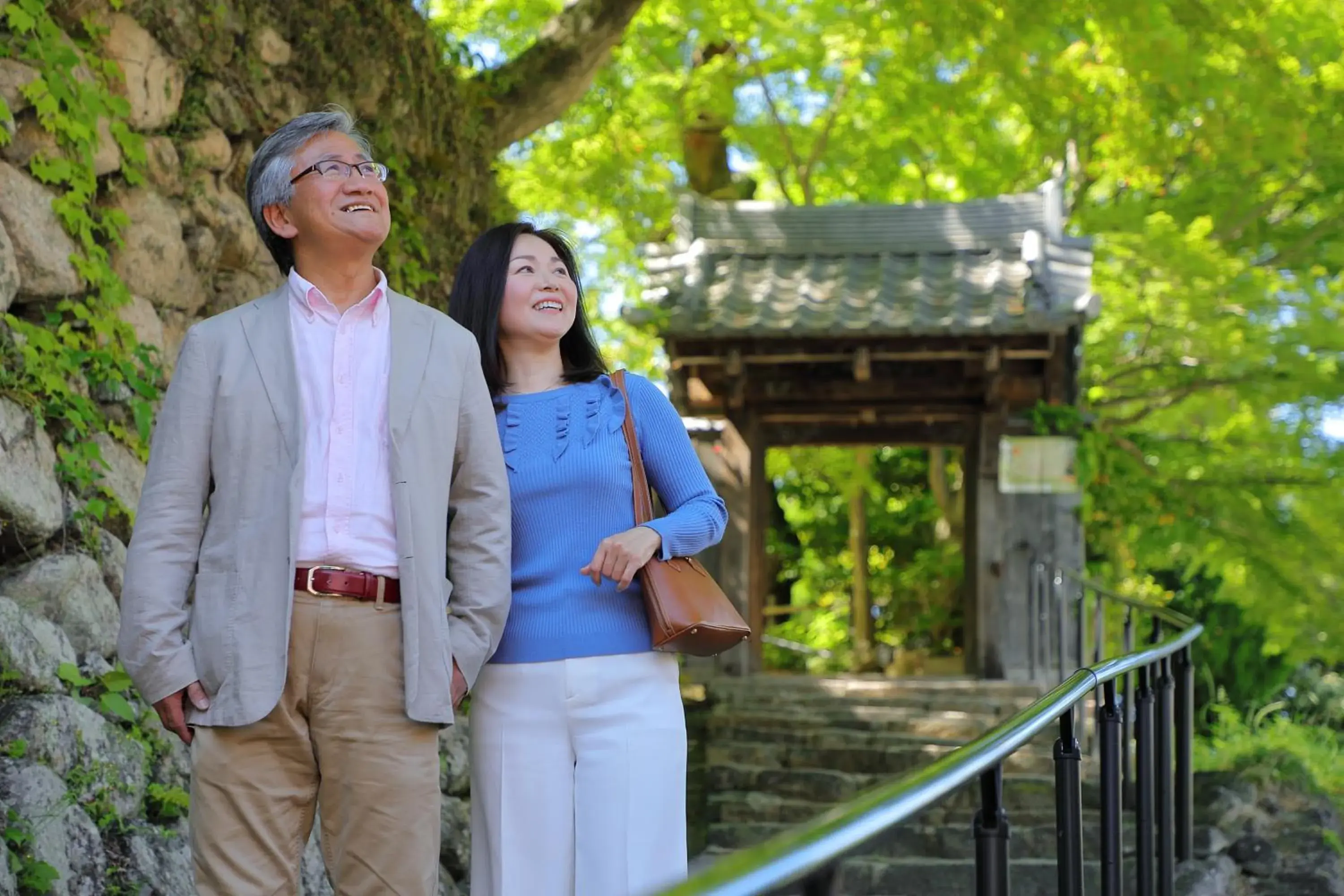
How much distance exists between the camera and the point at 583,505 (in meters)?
2.30

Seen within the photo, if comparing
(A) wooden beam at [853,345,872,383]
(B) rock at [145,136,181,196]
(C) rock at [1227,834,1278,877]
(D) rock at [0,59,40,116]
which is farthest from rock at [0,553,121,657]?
(A) wooden beam at [853,345,872,383]

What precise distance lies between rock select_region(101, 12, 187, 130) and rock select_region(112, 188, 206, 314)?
0.75 ft

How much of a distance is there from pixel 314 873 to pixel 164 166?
2053 millimetres

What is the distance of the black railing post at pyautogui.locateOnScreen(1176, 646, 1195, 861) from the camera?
4816 millimetres

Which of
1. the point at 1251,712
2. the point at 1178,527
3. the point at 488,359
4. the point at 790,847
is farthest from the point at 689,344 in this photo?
the point at 790,847

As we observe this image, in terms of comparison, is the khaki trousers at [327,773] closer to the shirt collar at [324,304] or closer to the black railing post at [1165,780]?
the shirt collar at [324,304]

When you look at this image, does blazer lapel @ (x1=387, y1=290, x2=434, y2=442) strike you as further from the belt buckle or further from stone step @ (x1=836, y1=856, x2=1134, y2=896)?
stone step @ (x1=836, y1=856, x2=1134, y2=896)

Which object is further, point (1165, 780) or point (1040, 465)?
point (1040, 465)

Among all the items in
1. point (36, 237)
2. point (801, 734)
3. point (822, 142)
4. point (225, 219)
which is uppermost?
point (822, 142)

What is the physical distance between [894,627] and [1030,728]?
1256cm

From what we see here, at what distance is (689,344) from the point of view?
8258 millimetres

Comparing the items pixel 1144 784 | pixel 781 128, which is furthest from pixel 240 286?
pixel 781 128

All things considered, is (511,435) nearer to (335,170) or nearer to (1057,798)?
(335,170)

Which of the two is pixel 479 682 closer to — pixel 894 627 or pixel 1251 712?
pixel 1251 712
